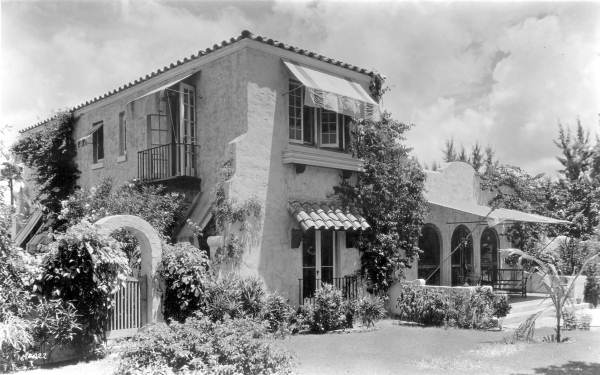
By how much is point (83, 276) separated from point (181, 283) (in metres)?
2.45

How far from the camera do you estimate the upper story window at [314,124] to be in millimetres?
16750

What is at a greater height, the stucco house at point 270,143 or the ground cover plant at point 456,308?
the stucco house at point 270,143

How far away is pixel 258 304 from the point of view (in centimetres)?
1400

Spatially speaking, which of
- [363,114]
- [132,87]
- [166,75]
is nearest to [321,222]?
[363,114]

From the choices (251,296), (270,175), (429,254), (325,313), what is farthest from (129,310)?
(429,254)

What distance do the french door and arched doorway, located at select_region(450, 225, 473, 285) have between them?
6.99 m

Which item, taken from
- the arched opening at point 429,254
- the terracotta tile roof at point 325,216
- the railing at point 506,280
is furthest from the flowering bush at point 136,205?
the railing at point 506,280

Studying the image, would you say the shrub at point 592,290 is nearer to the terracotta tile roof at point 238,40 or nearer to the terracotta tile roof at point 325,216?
the terracotta tile roof at point 325,216

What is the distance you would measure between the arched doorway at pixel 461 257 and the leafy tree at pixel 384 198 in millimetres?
4706

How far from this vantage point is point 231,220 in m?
14.5

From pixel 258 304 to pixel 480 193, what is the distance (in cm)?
1464

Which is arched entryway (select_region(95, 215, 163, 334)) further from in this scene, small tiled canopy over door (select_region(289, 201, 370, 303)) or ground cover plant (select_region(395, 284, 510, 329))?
ground cover plant (select_region(395, 284, 510, 329))

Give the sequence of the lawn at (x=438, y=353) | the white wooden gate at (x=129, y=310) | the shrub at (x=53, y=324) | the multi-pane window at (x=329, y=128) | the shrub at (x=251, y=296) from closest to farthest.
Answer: the shrub at (x=53, y=324) < the lawn at (x=438, y=353) < the white wooden gate at (x=129, y=310) < the shrub at (x=251, y=296) < the multi-pane window at (x=329, y=128)

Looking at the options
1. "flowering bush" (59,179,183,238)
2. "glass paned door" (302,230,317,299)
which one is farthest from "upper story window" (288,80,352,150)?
"flowering bush" (59,179,183,238)
